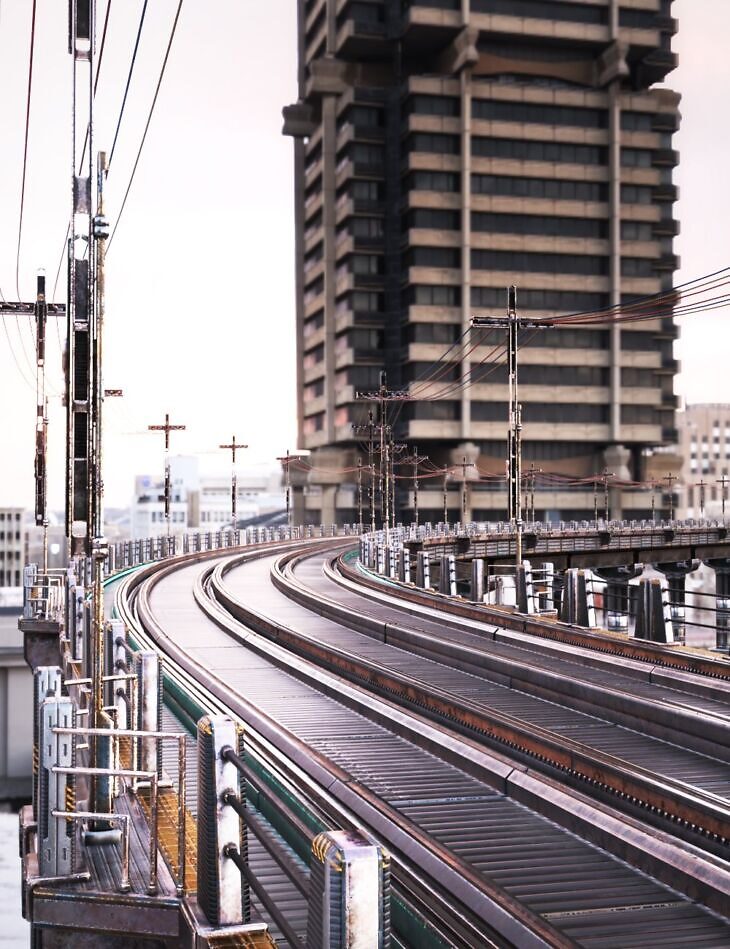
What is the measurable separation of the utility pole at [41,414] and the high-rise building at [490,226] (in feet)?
279

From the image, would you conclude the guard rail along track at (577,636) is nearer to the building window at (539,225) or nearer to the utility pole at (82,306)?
the utility pole at (82,306)

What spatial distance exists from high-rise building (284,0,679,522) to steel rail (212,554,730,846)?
356 ft

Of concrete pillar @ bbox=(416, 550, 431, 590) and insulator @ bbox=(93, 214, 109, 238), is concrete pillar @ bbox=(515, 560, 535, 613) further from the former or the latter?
insulator @ bbox=(93, 214, 109, 238)

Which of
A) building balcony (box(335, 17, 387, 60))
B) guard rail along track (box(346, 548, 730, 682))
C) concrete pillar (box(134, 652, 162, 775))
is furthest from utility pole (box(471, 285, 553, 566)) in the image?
building balcony (box(335, 17, 387, 60))

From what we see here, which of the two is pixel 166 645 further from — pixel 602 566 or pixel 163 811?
pixel 602 566

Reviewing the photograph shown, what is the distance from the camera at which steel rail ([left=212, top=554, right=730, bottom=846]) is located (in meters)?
10.7

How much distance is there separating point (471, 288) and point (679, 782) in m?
121

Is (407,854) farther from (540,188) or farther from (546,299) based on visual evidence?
(540,188)

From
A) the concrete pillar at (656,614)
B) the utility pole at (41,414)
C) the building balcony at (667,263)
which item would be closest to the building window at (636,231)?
the building balcony at (667,263)

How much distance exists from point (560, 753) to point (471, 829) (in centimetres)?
261

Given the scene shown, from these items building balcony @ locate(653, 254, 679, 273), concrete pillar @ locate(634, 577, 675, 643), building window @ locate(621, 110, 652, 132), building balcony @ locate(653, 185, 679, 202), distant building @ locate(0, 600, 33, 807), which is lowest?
distant building @ locate(0, 600, 33, 807)

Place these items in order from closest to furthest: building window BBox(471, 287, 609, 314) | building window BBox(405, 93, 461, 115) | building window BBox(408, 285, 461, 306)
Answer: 1. building window BBox(408, 285, 461, 306)
2. building window BBox(405, 93, 461, 115)
3. building window BBox(471, 287, 609, 314)

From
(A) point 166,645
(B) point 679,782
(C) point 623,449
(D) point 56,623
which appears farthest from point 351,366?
(B) point 679,782

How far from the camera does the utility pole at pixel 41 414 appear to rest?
4119cm
